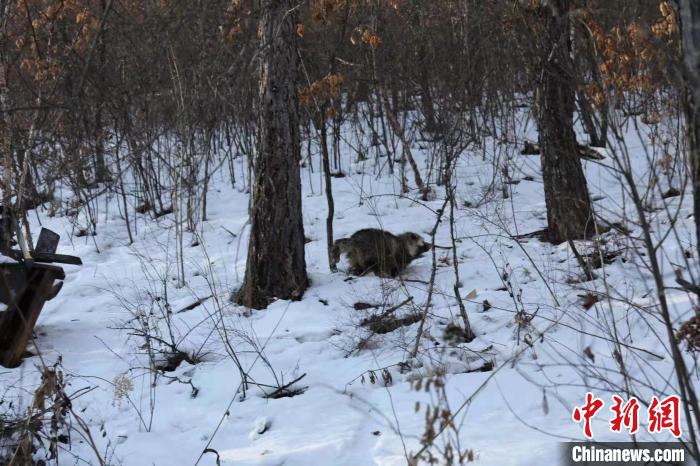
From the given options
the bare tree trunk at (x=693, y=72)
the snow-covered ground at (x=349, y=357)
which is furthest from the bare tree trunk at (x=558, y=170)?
the bare tree trunk at (x=693, y=72)

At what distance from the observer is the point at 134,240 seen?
827 centimetres

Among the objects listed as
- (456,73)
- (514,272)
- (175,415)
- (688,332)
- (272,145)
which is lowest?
(175,415)

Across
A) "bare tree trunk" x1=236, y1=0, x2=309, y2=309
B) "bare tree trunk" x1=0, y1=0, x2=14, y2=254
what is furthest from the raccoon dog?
"bare tree trunk" x1=0, y1=0, x2=14, y2=254

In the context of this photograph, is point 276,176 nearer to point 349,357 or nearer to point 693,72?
point 349,357

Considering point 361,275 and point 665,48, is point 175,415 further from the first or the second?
point 665,48

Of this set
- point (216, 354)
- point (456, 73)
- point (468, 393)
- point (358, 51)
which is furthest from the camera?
point (358, 51)

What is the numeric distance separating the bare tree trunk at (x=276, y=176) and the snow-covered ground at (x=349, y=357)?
23 centimetres

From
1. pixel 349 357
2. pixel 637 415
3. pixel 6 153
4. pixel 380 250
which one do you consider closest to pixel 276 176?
pixel 380 250

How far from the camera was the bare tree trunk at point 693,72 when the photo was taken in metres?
1.75

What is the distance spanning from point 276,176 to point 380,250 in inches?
45.3

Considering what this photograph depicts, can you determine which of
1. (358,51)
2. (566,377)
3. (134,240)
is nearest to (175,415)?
(566,377)

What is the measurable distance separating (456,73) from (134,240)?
4.84m

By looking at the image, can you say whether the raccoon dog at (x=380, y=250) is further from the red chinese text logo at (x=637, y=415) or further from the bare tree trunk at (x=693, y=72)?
the bare tree trunk at (x=693, y=72)

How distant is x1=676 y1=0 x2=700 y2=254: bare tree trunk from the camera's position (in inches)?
68.7
